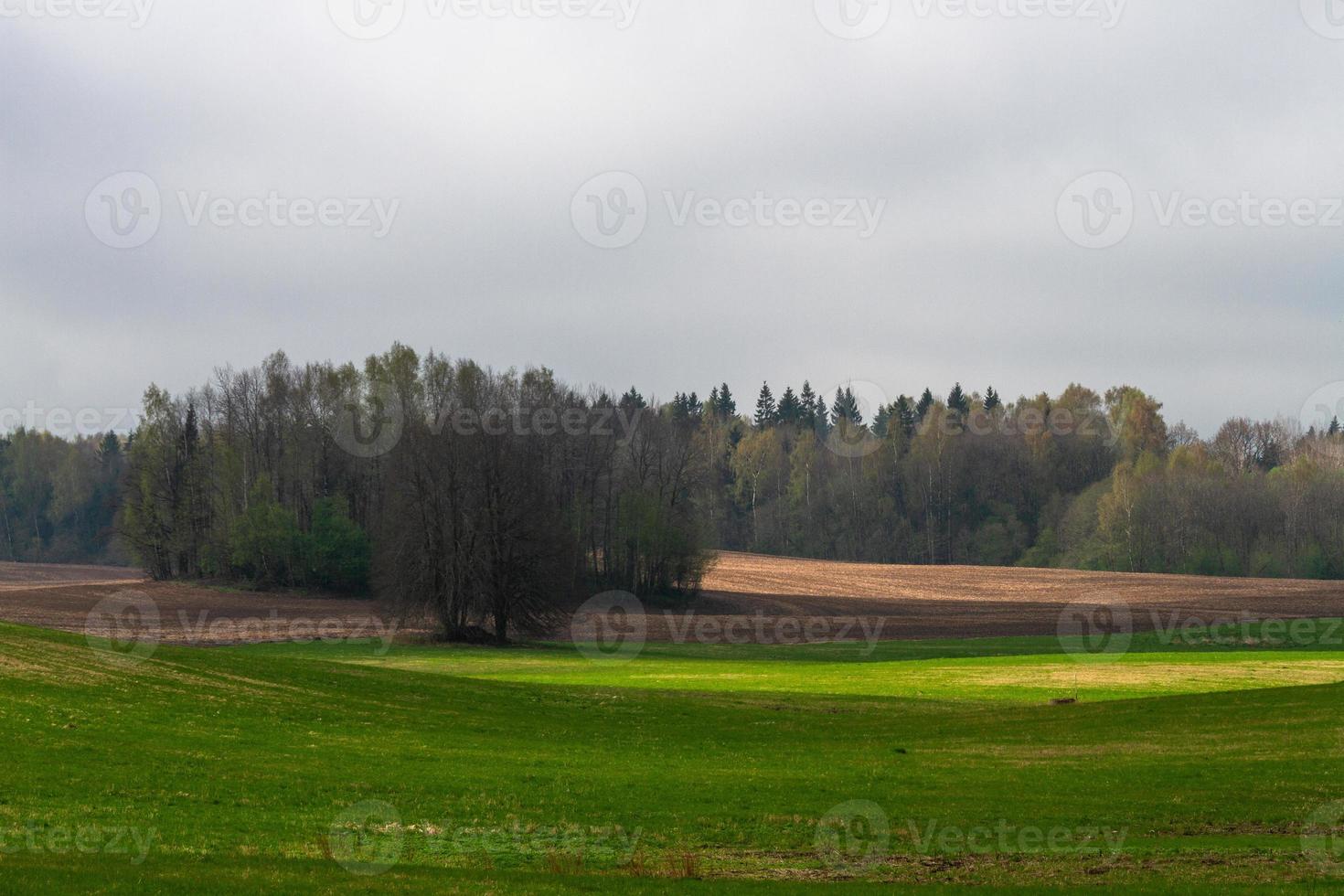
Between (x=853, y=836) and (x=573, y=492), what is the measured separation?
83414 millimetres

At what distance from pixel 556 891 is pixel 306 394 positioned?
97.5m

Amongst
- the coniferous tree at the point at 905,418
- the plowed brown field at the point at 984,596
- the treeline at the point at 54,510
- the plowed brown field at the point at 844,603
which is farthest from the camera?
the coniferous tree at the point at 905,418

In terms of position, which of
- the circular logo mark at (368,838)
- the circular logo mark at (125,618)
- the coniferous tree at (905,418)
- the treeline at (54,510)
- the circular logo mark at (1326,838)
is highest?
the coniferous tree at (905,418)

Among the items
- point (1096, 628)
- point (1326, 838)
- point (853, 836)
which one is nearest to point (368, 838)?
point (853, 836)

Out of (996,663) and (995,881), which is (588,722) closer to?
(995,881)

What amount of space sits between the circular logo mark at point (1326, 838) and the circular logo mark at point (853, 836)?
19.3 ft

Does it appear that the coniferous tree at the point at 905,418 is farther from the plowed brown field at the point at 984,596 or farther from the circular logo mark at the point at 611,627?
the circular logo mark at the point at 611,627

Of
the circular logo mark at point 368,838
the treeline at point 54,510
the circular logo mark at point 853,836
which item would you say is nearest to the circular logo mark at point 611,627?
the circular logo mark at point 853,836

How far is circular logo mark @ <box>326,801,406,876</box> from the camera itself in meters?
14.7

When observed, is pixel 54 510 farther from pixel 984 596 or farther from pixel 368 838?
pixel 368 838

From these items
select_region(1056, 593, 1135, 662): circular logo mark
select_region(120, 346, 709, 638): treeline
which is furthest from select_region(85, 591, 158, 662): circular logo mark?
select_region(1056, 593, 1135, 662): circular logo mark

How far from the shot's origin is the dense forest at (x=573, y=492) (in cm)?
6494

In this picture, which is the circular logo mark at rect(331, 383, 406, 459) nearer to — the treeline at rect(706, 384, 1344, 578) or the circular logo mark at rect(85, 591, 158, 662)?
the circular logo mark at rect(85, 591, 158, 662)

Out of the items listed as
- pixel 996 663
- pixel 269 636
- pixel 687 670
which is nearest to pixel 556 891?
pixel 687 670
